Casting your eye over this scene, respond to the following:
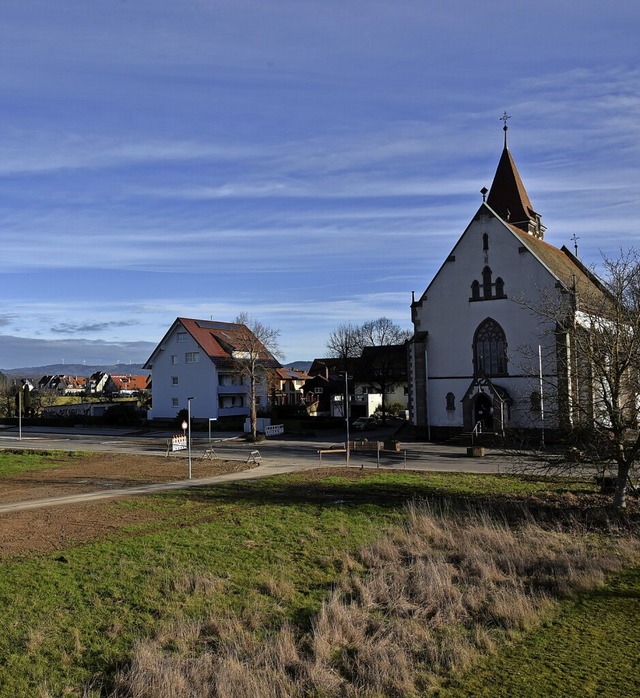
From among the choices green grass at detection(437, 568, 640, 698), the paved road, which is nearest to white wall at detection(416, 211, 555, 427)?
the paved road

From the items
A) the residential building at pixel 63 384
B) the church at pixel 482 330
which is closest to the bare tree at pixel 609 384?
the church at pixel 482 330

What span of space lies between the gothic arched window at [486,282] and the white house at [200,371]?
23053mm

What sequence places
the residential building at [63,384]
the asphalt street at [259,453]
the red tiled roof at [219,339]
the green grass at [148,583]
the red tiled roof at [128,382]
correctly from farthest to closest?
1. the residential building at [63,384]
2. the red tiled roof at [128,382]
3. the red tiled roof at [219,339]
4. the asphalt street at [259,453]
5. the green grass at [148,583]

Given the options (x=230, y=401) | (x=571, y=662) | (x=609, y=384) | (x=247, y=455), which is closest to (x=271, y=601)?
(x=571, y=662)

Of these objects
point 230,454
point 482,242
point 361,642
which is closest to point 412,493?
point 361,642

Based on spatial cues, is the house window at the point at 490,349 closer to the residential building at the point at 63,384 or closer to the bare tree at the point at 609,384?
the bare tree at the point at 609,384

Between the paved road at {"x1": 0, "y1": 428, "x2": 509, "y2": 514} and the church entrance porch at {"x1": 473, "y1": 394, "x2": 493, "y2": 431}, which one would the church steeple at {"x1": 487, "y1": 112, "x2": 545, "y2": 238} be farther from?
the paved road at {"x1": 0, "y1": 428, "x2": 509, "y2": 514}

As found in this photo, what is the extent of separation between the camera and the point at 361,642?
1012 centimetres

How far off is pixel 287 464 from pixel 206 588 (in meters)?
21.8

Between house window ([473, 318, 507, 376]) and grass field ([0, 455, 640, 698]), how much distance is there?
24.2 meters

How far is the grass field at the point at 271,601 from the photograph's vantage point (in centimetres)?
902

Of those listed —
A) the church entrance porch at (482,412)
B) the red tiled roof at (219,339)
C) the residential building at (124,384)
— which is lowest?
the church entrance porch at (482,412)

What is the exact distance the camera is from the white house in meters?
61.6

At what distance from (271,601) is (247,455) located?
87.7 ft
